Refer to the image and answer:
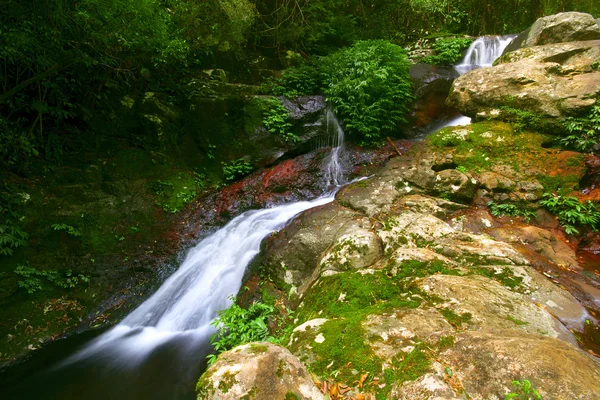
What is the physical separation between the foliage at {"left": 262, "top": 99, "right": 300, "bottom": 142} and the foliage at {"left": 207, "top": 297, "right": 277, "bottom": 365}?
5106 mm

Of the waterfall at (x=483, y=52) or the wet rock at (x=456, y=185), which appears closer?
the wet rock at (x=456, y=185)

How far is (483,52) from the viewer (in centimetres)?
987

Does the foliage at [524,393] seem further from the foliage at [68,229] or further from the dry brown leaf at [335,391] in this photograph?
the foliage at [68,229]

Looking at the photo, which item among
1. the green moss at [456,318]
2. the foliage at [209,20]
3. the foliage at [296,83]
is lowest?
the green moss at [456,318]

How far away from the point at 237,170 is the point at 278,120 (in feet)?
6.13

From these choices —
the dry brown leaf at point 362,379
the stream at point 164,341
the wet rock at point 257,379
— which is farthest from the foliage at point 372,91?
the wet rock at point 257,379

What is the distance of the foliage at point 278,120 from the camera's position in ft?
26.7

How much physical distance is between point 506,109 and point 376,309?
20.2 feet

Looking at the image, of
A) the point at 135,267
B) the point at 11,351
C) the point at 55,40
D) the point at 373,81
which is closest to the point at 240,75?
the point at 373,81

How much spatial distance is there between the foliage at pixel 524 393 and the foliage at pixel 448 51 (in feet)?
35.8

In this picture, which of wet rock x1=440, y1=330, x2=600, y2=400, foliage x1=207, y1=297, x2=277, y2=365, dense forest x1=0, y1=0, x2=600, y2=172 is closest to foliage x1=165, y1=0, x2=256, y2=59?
A: dense forest x1=0, y1=0, x2=600, y2=172

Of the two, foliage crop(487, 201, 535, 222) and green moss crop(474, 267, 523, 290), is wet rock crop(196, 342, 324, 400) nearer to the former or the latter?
green moss crop(474, 267, 523, 290)

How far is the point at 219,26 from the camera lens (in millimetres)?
7887

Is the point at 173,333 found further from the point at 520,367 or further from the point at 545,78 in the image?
the point at 545,78
